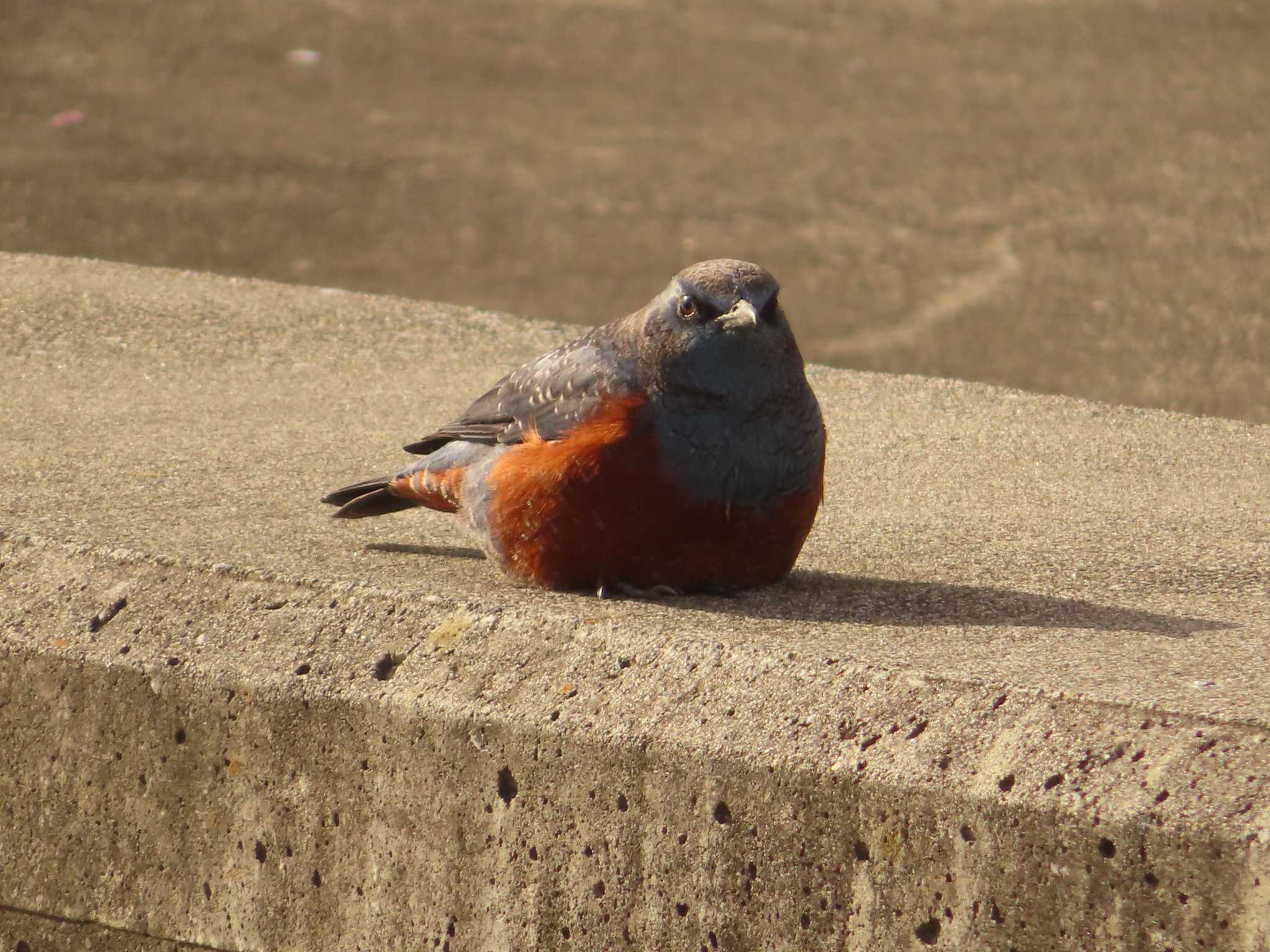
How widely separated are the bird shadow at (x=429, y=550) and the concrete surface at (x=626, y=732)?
2cm

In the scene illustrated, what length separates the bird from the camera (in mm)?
2984

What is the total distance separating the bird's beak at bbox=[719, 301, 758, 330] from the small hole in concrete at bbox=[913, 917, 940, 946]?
956 mm

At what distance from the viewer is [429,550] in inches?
139

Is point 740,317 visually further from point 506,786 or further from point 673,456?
point 506,786

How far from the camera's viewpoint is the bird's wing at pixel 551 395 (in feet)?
10.0

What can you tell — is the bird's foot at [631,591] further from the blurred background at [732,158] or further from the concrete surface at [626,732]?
the blurred background at [732,158]

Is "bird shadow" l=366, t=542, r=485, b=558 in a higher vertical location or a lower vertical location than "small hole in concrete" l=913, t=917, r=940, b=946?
lower

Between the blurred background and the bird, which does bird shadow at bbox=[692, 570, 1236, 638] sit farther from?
the blurred background

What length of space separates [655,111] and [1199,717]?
28.0ft

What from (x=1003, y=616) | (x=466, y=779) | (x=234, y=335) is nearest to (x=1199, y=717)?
(x=1003, y=616)

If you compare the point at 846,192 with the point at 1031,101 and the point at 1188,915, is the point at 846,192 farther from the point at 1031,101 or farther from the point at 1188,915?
the point at 1188,915

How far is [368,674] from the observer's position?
2.89 m

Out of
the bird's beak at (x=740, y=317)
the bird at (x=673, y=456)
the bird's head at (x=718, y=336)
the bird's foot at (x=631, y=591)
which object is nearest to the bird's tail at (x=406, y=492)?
the bird at (x=673, y=456)

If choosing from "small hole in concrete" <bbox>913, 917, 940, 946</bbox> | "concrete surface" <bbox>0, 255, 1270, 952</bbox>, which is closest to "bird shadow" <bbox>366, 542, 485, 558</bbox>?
"concrete surface" <bbox>0, 255, 1270, 952</bbox>
